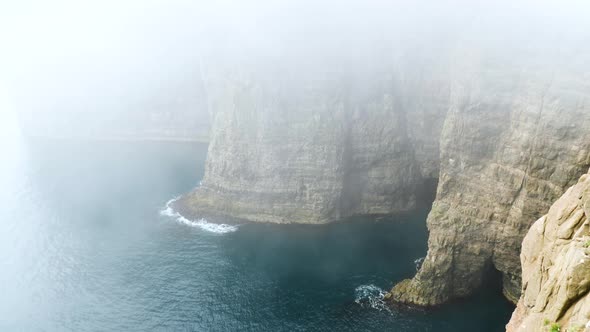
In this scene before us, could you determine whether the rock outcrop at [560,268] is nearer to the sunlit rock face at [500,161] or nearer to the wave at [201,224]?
the sunlit rock face at [500,161]

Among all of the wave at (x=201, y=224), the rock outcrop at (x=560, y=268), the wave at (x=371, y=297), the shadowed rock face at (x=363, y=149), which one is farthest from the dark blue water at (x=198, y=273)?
the rock outcrop at (x=560, y=268)

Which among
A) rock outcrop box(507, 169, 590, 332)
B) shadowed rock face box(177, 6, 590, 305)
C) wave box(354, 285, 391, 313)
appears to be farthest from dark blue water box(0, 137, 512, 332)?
rock outcrop box(507, 169, 590, 332)

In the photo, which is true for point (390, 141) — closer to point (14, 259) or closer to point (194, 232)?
point (194, 232)

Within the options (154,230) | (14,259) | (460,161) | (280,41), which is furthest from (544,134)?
(14,259)

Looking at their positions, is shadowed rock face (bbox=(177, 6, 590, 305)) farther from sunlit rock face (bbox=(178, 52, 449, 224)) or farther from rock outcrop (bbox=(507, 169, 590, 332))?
rock outcrop (bbox=(507, 169, 590, 332))

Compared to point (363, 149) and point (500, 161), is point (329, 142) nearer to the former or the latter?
point (363, 149)

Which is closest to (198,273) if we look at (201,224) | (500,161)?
(201,224)
